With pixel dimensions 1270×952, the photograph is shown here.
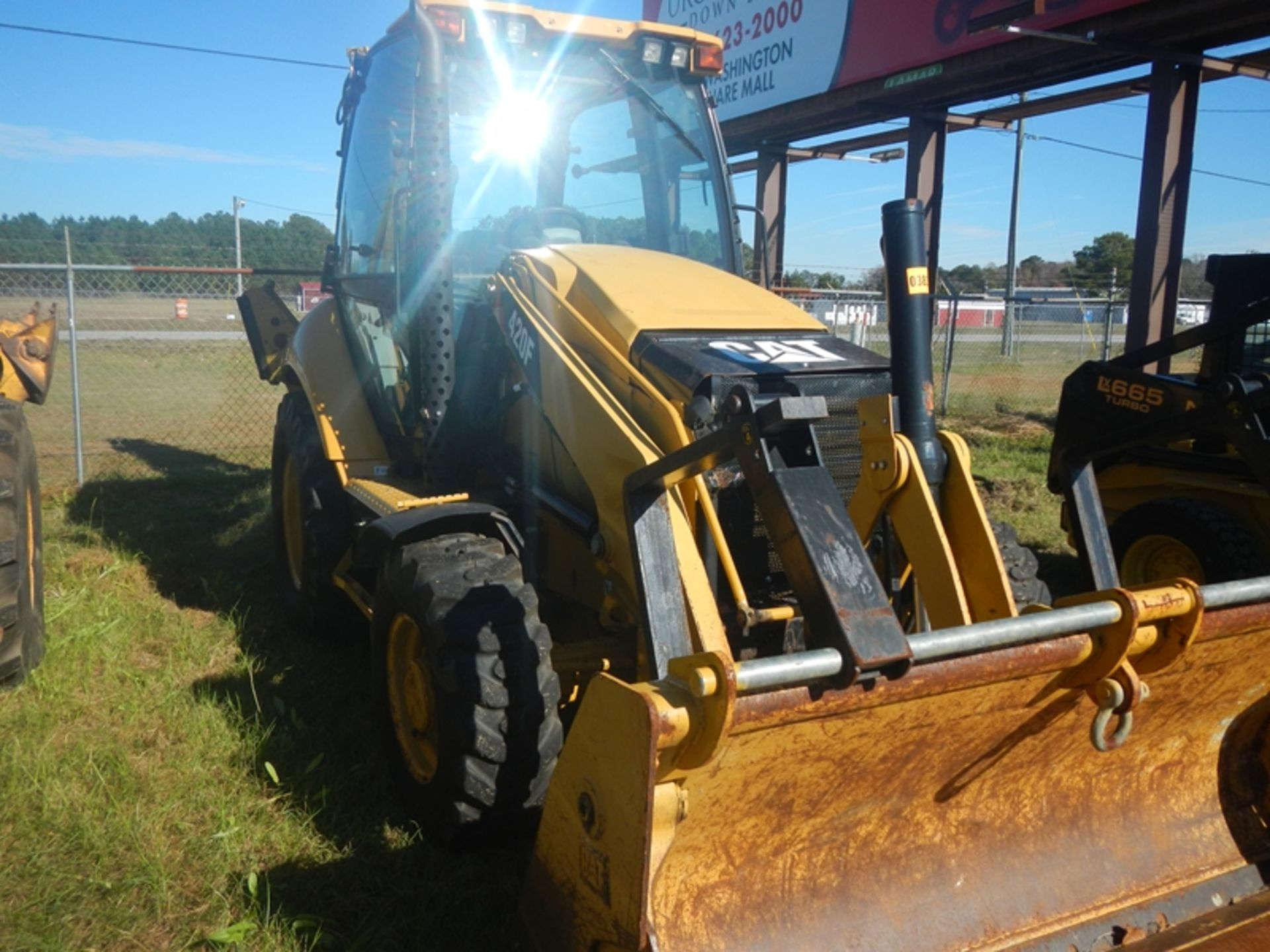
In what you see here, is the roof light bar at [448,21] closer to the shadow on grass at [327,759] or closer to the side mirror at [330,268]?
the side mirror at [330,268]

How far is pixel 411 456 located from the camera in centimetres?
444

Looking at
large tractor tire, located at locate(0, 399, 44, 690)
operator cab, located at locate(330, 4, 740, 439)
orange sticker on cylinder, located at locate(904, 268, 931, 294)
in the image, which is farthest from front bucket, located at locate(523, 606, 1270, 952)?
large tractor tire, located at locate(0, 399, 44, 690)

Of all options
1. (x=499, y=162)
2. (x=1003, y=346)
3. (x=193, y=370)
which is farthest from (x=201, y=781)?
(x=1003, y=346)

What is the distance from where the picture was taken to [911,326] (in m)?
2.92

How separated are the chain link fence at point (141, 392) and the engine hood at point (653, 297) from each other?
3.45 meters

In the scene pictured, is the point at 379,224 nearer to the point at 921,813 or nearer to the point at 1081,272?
the point at 921,813

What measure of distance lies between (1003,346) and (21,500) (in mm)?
16973

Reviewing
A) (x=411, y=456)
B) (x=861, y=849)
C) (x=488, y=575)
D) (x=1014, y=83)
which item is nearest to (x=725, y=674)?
(x=861, y=849)

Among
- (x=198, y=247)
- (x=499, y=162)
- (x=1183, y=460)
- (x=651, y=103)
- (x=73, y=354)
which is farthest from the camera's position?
(x=198, y=247)

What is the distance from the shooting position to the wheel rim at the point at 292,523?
536 centimetres

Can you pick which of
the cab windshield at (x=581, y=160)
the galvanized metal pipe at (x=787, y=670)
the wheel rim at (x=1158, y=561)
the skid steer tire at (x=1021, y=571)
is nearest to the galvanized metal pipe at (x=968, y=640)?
the galvanized metal pipe at (x=787, y=670)

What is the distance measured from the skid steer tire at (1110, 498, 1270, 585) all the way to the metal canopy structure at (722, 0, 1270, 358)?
4.20 m

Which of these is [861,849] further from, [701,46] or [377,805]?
[701,46]

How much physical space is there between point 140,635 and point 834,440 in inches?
137
